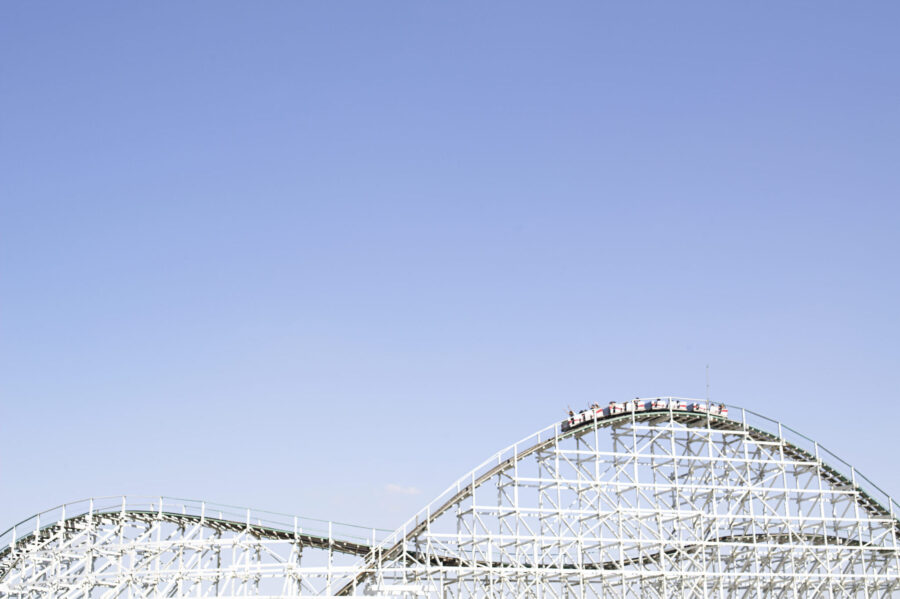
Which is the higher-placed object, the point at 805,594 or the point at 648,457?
the point at 648,457

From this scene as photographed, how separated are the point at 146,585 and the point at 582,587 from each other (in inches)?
475

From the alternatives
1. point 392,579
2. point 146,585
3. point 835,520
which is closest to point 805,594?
point 835,520

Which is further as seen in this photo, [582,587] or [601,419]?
[601,419]

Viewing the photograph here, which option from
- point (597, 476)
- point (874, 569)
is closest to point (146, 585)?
point (597, 476)

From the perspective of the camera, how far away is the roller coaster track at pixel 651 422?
30.8 metres

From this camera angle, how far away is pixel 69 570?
98.5 ft

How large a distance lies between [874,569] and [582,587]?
10.8 m

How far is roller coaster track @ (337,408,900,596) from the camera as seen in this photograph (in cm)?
3077

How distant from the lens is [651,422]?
34.2m

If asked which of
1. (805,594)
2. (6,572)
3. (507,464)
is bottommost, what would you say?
(805,594)

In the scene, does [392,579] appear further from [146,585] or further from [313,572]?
[146,585]

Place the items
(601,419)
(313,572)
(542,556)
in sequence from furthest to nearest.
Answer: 1. (601,419)
2. (542,556)
3. (313,572)

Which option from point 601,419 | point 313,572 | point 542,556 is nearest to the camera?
point 313,572

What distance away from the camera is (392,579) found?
30.3 meters
